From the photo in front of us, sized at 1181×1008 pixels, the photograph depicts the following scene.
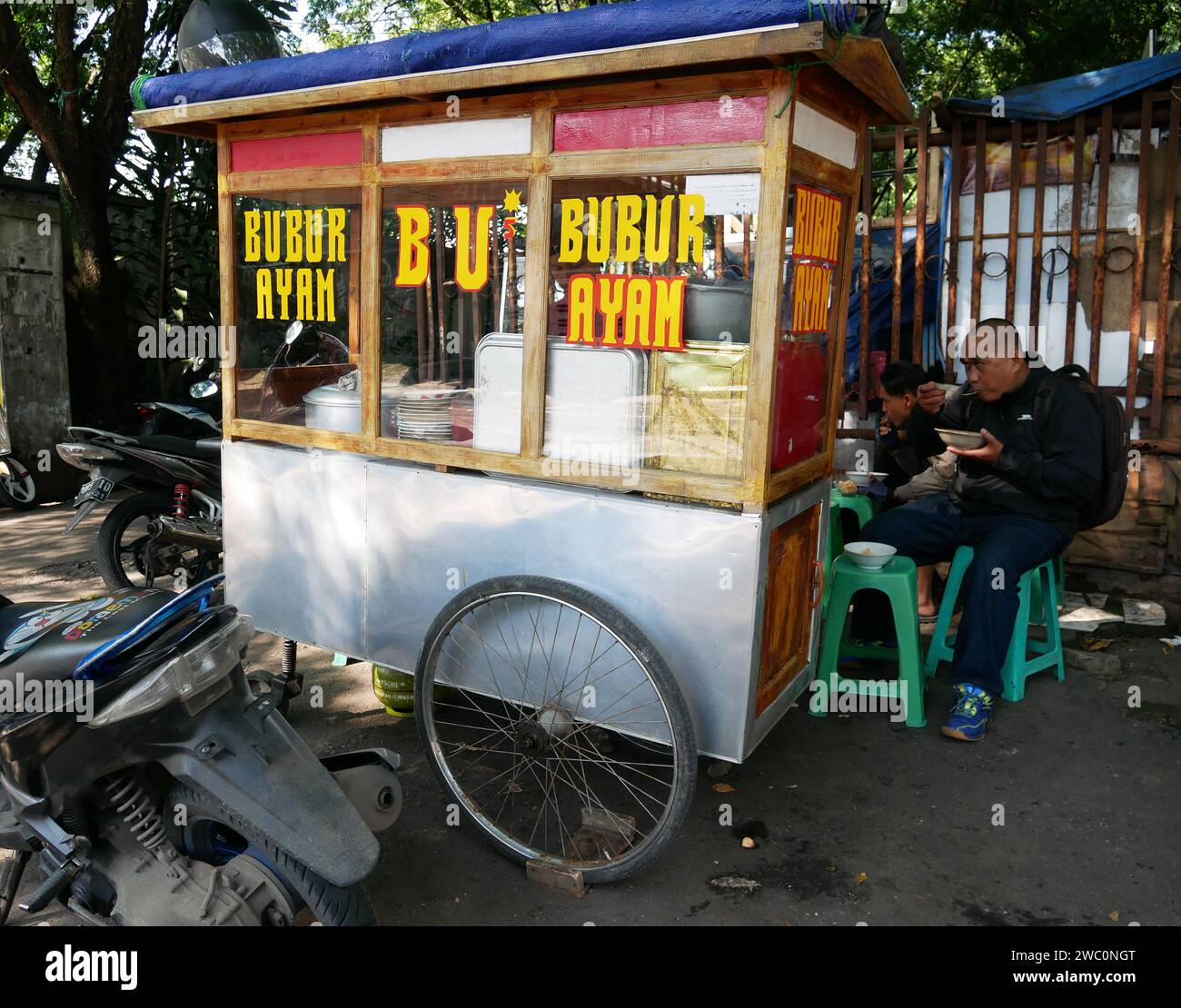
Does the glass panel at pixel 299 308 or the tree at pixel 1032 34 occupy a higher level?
the tree at pixel 1032 34

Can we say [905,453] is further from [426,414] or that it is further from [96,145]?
[96,145]

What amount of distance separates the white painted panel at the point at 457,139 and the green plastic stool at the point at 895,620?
6.61 feet

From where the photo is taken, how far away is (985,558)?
12.4ft

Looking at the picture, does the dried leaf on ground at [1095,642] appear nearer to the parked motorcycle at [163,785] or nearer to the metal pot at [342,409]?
the metal pot at [342,409]

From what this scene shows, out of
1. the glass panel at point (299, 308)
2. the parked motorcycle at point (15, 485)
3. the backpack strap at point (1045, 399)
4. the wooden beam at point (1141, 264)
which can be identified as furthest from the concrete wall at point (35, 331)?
the wooden beam at point (1141, 264)

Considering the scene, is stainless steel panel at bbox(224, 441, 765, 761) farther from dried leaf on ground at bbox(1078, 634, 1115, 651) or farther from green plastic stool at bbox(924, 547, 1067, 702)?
dried leaf on ground at bbox(1078, 634, 1115, 651)

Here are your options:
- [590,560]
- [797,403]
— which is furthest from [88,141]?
[797,403]

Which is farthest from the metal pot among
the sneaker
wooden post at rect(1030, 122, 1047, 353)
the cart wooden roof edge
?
wooden post at rect(1030, 122, 1047, 353)

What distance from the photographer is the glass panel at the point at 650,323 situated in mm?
2676

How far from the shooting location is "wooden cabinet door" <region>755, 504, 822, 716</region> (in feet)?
9.52

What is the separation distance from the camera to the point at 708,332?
2746mm

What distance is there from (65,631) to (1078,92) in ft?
17.7

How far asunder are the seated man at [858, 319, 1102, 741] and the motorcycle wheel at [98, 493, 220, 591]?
3.44 meters

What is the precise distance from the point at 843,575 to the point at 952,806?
37.0 inches
